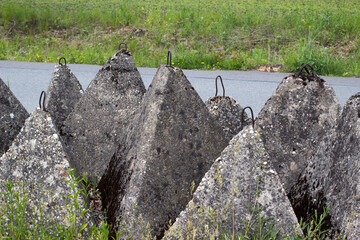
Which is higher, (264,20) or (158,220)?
(264,20)

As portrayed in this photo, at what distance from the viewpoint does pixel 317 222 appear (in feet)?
7.91

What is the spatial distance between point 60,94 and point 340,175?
6.83 ft

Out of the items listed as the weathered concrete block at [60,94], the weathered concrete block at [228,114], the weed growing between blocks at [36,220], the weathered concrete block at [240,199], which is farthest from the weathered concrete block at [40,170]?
the weathered concrete block at [228,114]

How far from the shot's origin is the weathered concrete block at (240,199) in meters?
2.21

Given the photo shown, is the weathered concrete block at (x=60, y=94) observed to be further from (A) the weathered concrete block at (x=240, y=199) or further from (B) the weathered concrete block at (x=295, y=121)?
(A) the weathered concrete block at (x=240, y=199)

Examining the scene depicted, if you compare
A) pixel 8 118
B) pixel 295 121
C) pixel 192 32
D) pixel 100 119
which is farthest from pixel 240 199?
pixel 192 32

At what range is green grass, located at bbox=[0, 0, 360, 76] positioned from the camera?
12207 mm

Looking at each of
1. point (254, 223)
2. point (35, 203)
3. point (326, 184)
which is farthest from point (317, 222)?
point (35, 203)

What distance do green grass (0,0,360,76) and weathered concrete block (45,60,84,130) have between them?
8.12 metres

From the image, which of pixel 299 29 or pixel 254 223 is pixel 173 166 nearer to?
pixel 254 223

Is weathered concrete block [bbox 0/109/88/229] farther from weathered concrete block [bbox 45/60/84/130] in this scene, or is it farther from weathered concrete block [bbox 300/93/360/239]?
weathered concrete block [bbox 300/93/360/239]

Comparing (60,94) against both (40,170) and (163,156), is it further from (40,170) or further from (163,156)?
(163,156)

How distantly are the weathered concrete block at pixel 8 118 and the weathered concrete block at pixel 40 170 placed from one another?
0.52 m

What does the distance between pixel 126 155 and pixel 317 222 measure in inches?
41.8
